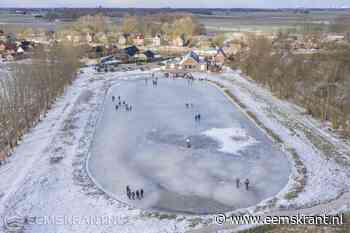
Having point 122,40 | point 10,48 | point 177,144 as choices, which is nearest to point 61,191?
point 177,144

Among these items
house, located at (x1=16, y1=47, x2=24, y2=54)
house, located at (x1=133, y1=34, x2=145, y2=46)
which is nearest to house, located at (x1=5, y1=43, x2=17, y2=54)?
house, located at (x1=16, y1=47, x2=24, y2=54)

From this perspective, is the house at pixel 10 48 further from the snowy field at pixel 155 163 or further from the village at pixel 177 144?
the snowy field at pixel 155 163

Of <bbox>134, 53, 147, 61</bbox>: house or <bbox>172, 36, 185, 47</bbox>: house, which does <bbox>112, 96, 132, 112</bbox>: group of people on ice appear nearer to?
<bbox>134, 53, 147, 61</bbox>: house

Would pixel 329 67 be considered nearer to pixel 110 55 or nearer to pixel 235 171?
pixel 235 171

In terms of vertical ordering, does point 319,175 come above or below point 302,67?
below

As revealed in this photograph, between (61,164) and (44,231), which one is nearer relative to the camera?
(44,231)

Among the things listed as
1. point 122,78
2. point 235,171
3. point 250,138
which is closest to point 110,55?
point 122,78
